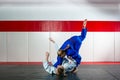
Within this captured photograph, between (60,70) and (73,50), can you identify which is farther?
(73,50)

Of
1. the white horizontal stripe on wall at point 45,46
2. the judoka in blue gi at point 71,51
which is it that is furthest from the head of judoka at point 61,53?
the white horizontal stripe on wall at point 45,46

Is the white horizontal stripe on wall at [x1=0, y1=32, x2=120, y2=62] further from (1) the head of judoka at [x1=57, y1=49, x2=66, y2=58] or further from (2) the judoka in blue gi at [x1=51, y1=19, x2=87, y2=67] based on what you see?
(1) the head of judoka at [x1=57, y1=49, x2=66, y2=58]

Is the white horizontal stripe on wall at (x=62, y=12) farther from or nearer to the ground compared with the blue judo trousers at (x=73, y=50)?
farther from the ground

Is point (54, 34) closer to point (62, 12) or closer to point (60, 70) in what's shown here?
point (62, 12)

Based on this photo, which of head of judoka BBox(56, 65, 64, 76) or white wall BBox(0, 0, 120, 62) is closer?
head of judoka BBox(56, 65, 64, 76)

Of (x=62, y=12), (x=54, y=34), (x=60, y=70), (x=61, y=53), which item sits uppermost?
(x=62, y=12)

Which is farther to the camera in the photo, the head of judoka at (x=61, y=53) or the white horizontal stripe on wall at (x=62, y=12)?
the white horizontal stripe on wall at (x=62, y=12)

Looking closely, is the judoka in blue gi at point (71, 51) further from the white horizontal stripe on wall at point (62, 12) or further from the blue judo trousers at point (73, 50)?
the white horizontal stripe on wall at point (62, 12)

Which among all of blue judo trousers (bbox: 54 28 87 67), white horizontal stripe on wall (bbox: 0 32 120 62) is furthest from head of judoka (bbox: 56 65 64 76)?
white horizontal stripe on wall (bbox: 0 32 120 62)

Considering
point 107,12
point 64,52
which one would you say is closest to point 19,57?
point 107,12

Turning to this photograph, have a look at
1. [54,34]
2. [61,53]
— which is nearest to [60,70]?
[61,53]

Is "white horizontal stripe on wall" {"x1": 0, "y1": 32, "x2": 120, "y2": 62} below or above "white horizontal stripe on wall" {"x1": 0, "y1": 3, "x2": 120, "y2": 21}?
below

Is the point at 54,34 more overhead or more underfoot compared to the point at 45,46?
more overhead

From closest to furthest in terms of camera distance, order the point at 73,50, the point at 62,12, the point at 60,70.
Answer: the point at 60,70
the point at 73,50
the point at 62,12
